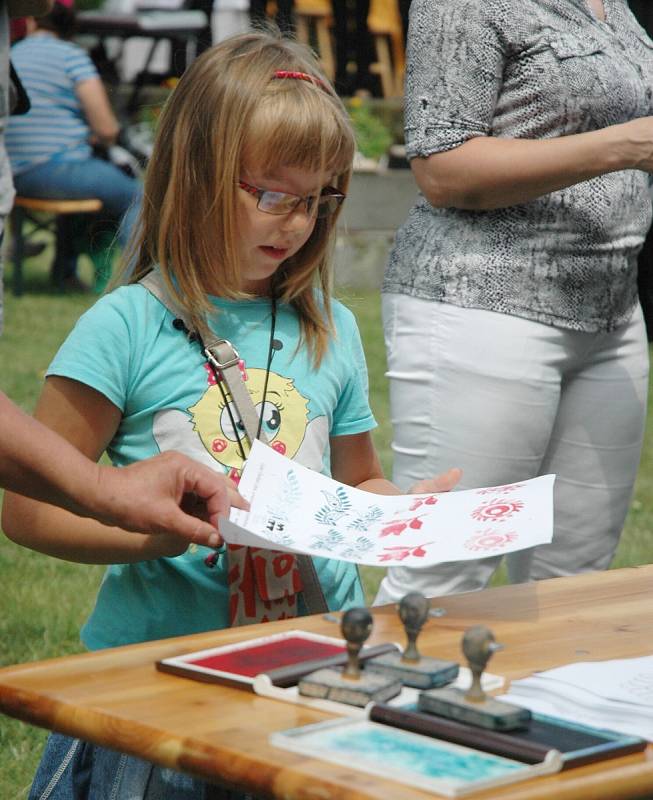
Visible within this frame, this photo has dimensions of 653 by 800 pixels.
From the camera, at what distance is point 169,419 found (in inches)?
79.9

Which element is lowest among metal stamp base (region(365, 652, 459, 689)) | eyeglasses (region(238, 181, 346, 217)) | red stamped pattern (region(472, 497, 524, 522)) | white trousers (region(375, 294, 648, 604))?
white trousers (region(375, 294, 648, 604))

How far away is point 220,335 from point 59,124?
750 cm

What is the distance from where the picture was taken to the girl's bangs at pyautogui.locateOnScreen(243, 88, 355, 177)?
6.78 ft

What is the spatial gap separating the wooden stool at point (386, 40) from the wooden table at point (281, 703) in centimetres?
1121

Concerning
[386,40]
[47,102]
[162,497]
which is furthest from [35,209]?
[162,497]

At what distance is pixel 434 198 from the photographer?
8.63ft

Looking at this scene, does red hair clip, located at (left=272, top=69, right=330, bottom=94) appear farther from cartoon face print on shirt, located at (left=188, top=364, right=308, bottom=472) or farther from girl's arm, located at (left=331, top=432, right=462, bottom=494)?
girl's arm, located at (left=331, top=432, right=462, bottom=494)

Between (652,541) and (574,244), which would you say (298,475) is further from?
(652,541)

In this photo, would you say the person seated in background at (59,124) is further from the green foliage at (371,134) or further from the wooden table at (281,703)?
the wooden table at (281,703)

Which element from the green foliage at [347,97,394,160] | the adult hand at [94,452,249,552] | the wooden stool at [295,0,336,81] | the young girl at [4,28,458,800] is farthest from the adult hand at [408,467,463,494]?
the wooden stool at [295,0,336,81]

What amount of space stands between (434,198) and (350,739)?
1.56 m

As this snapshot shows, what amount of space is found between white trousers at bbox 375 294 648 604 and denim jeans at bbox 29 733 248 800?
916mm

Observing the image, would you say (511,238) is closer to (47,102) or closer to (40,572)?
(40,572)

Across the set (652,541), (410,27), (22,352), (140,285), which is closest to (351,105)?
(22,352)
